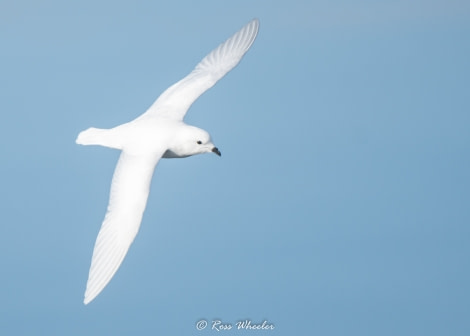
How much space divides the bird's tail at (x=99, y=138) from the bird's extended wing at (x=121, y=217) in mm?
386

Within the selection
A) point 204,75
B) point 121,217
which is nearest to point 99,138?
point 121,217

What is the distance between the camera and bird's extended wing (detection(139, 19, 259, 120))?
70.9ft

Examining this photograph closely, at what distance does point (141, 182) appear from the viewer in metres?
18.9

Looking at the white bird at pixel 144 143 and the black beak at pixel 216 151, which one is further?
the black beak at pixel 216 151

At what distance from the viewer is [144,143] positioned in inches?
769

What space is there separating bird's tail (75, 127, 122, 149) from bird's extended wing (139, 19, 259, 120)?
4.14ft

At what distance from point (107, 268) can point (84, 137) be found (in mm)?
3359

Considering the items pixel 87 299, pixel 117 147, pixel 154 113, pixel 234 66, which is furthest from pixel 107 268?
pixel 234 66

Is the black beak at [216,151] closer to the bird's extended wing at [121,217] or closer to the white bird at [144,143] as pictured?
the white bird at [144,143]

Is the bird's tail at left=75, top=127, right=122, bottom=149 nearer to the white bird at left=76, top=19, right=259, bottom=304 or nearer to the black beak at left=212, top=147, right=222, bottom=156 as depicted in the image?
the white bird at left=76, top=19, right=259, bottom=304

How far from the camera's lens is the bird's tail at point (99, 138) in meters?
19.8

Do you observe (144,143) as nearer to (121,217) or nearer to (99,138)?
(99,138)

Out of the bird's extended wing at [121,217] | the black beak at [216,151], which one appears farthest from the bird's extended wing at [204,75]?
the bird's extended wing at [121,217]

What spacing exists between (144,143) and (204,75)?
349 centimetres
